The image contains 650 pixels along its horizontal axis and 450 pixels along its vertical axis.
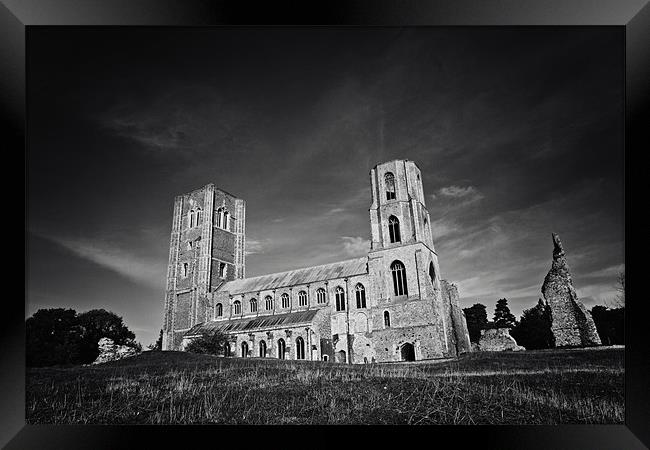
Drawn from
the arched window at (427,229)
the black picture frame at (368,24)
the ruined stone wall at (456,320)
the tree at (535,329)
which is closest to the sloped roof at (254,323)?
the ruined stone wall at (456,320)

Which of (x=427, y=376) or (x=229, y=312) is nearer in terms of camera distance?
(x=427, y=376)

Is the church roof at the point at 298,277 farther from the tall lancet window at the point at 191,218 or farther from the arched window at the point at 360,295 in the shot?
the tall lancet window at the point at 191,218

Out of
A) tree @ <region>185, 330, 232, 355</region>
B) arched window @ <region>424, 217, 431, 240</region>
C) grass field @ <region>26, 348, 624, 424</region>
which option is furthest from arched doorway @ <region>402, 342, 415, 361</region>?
grass field @ <region>26, 348, 624, 424</region>

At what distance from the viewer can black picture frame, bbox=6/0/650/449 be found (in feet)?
19.0

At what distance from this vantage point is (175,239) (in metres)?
34.3

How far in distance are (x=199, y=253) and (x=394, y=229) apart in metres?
16.8

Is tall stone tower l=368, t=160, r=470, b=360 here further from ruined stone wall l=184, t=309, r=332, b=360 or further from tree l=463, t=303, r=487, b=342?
tree l=463, t=303, r=487, b=342

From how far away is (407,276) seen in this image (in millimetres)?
22188

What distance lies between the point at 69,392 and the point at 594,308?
1546 cm

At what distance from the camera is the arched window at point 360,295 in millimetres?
24766

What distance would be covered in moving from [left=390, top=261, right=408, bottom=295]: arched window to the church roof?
8.91 feet

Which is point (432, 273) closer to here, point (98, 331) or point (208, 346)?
point (208, 346)
